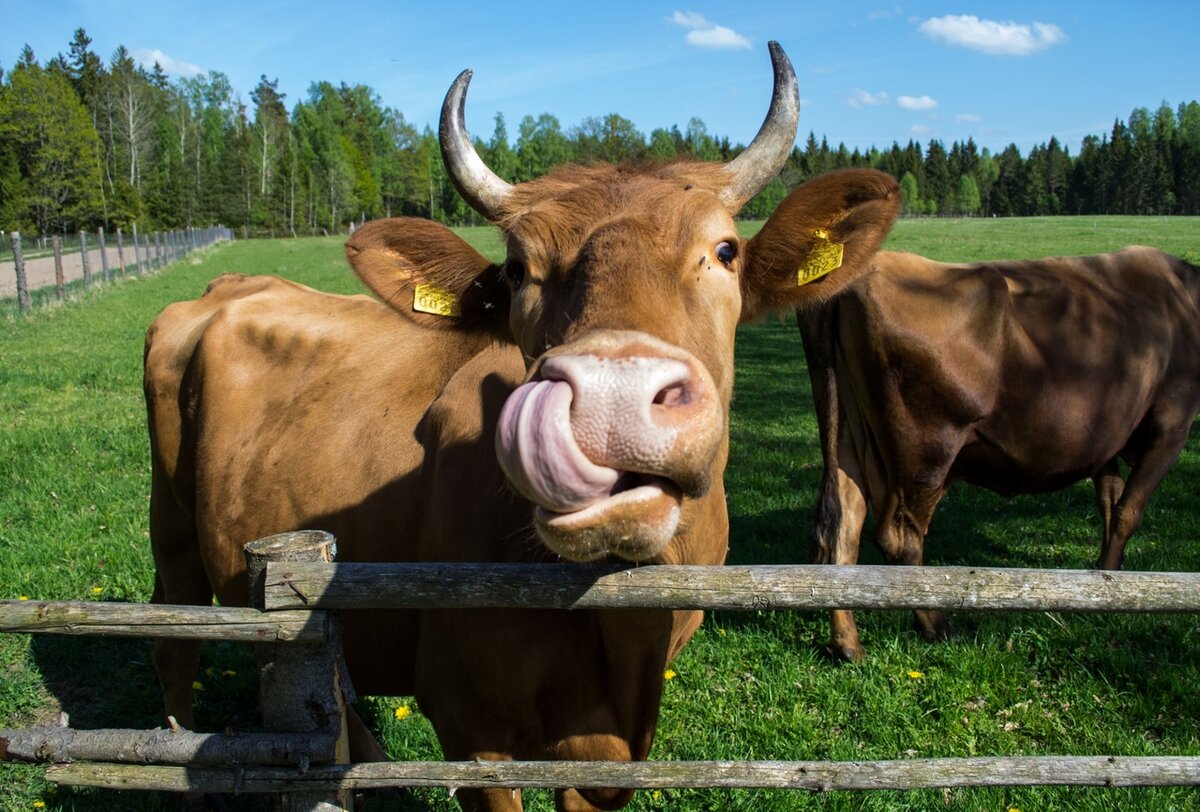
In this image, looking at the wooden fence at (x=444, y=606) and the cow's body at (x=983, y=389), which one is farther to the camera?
the cow's body at (x=983, y=389)

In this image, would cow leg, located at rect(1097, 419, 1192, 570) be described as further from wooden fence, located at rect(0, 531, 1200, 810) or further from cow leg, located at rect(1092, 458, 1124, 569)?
wooden fence, located at rect(0, 531, 1200, 810)

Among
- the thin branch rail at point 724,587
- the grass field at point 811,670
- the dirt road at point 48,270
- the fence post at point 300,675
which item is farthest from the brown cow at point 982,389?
the dirt road at point 48,270

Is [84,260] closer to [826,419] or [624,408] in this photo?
[826,419]

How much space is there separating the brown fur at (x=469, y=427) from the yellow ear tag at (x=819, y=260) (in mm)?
62

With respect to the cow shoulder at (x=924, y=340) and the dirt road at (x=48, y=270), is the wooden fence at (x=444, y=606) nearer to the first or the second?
the cow shoulder at (x=924, y=340)

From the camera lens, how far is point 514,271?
277cm

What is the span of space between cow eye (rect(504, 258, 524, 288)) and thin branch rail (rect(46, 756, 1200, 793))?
4.93 ft

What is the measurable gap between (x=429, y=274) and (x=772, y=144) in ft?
4.49

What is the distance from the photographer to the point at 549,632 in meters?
2.63

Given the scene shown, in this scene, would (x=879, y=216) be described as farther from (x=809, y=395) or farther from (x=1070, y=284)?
(x=809, y=395)

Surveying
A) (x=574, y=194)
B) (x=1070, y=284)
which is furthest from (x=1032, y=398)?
(x=574, y=194)

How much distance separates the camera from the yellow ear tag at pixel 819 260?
3105mm

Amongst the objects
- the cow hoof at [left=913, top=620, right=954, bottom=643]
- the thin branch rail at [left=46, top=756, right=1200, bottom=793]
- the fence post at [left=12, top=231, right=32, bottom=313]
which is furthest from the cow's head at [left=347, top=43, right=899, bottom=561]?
the fence post at [left=12, top=231, right=32, bottom=313]

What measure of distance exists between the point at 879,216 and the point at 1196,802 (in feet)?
9.39
